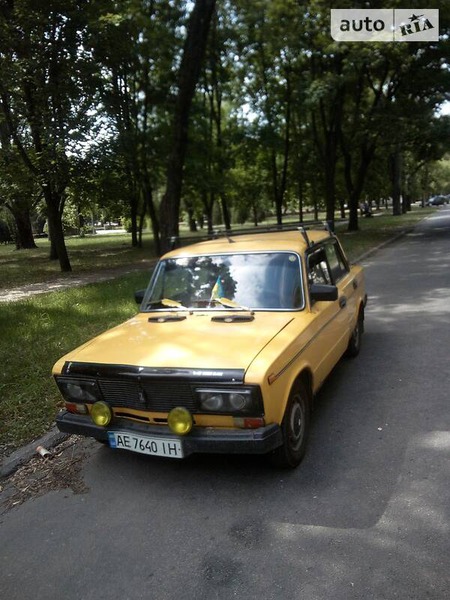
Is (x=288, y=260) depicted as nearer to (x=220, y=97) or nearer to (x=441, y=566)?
(x=441, y=566)

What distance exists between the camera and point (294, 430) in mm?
3615

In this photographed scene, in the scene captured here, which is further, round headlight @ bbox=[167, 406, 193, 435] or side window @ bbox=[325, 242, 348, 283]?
side window @ bbox=[325, 242, 348, 283]

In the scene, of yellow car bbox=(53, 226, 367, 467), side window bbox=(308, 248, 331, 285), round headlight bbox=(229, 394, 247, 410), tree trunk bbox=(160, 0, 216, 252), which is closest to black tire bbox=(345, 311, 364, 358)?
yellow car bbox=(53, 226, 367, 467)

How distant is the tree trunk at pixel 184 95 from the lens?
10180 millimetres

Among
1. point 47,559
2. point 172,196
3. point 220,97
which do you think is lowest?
point 47,559

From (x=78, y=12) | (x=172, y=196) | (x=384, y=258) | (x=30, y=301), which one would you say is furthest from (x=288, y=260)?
(x=78, y=12)

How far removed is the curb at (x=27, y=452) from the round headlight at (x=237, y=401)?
84.3 inches

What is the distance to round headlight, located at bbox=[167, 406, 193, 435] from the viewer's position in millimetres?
3246

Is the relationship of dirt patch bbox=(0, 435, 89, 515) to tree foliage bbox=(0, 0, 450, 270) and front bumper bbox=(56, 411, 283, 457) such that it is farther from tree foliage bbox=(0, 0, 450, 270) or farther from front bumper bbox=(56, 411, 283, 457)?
tree foliage bbox=(0, 0, 450, 270)

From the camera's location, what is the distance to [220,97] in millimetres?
24703

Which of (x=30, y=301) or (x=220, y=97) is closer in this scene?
(x=30, y=301)

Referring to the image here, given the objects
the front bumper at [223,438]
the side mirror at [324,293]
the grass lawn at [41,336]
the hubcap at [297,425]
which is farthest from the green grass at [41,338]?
the side mirror at [324,293]

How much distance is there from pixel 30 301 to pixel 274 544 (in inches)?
369

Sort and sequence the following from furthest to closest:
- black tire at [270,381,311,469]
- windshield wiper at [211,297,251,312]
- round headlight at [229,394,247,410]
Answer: windshield wiper at [211,297,251,312]
black tire at [270,381,311,469]
round headlight at [229,394,247,410]
